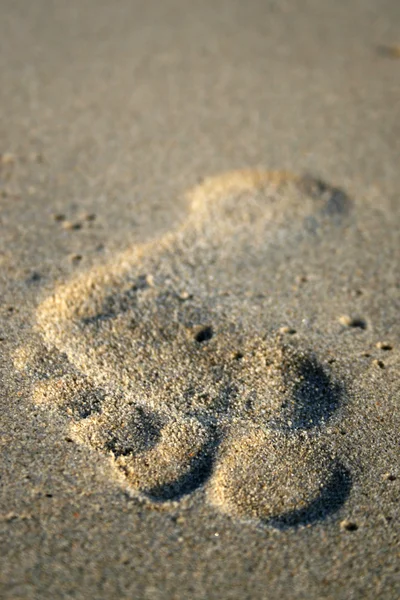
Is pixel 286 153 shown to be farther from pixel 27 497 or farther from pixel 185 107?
pixel 27 497

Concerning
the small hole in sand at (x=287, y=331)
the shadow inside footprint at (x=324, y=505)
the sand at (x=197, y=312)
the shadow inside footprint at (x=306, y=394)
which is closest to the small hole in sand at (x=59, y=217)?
the sand at (x=197, y=312)

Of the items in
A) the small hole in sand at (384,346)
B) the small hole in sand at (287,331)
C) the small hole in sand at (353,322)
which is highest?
the small hole in sand at (287,331)

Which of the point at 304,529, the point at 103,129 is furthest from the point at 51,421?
the point at 103,129

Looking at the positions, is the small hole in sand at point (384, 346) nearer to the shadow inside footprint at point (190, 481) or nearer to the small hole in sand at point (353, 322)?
the small hole in sand at point (353, 322)

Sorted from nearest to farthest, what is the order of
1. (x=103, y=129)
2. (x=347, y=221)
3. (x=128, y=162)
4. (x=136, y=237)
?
(x=136, y=237) < (x=347, y=221) < (x=128, y=162) < (x=103, y=129)

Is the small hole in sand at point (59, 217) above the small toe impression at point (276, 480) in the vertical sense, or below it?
above

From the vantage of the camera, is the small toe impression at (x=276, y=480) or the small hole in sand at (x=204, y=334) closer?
the small toe impression at (x=276, y=480)

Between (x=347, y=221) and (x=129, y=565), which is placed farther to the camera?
(x=347, y=221)

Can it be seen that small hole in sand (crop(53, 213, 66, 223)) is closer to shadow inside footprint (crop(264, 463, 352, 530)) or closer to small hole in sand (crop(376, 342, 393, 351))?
small hole in sand (crop(376, 342, 393, 351))
